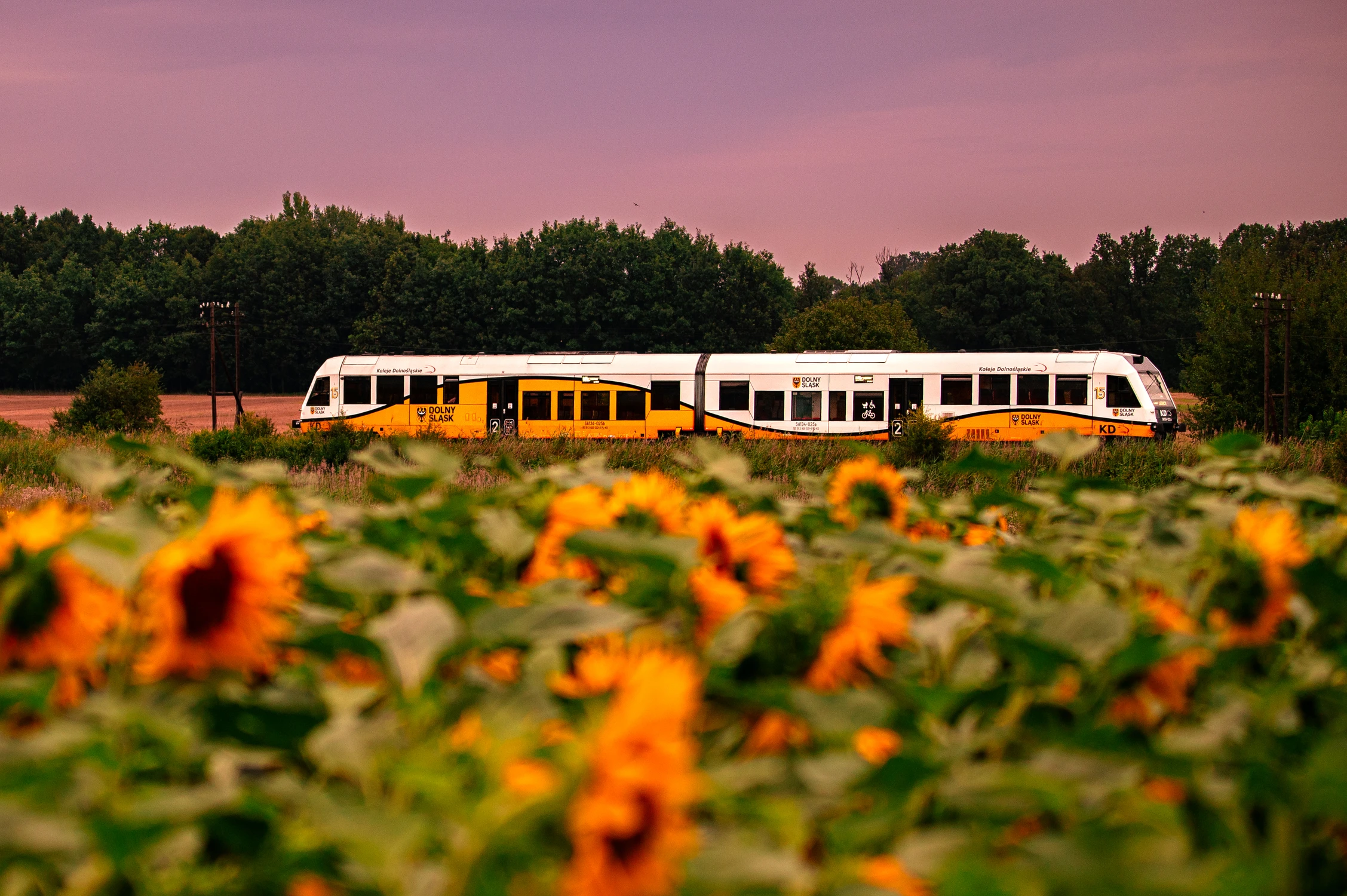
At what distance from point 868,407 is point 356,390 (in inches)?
489

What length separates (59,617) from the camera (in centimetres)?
107

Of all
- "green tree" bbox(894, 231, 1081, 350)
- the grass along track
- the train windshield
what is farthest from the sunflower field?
"green tree" bbox(894, 231, 1081, 350)

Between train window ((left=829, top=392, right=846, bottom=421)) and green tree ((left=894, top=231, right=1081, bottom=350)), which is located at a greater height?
green tree ((left=894, top=231, right=1081, bottom=350))

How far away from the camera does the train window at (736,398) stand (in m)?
26.0

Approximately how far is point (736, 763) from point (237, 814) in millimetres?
413

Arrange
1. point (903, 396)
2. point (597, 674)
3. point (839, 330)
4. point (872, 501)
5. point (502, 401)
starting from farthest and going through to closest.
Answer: point (839, 330), point (502, 401), point (903, 396), point (872, 501), point (597, 674)

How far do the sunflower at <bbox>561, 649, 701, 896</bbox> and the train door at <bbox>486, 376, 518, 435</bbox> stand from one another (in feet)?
85.8

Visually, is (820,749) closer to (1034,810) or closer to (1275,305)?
(1034,810)

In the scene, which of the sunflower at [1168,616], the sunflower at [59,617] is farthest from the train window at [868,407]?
the sunflower at [59,617]

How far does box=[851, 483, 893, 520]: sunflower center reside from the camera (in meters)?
1.81

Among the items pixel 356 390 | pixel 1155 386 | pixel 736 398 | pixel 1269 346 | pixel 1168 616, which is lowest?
pixel 1168 616

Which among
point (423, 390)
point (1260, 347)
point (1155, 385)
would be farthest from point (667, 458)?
point (1260, 347)

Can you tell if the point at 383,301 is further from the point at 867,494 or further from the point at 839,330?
the point at 867,494

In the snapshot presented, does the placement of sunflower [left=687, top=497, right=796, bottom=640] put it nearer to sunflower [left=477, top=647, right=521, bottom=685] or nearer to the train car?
sunflower [left=477, top=647, right=521, bottom=685]
